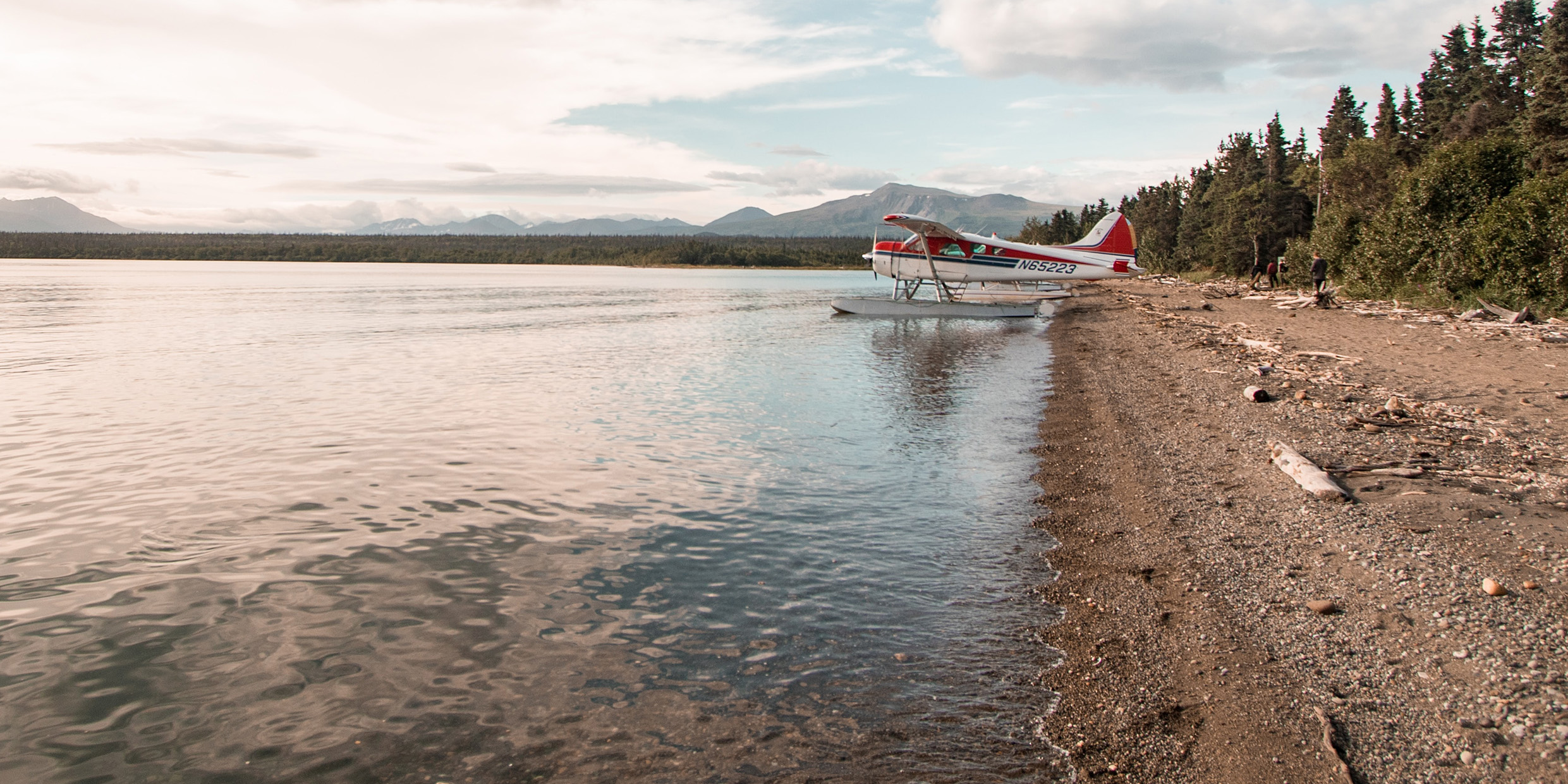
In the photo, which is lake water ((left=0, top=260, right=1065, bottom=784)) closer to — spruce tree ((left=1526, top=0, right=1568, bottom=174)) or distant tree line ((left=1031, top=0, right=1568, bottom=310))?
distant tree line ((left=1031, top=0, right=1568, bottom=310))

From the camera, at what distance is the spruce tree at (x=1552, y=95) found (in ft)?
103

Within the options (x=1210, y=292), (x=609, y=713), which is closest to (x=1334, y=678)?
(x=609, y=713)

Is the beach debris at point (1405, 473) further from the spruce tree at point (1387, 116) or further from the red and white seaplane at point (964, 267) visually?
the spruce tree at point (1387, 116)

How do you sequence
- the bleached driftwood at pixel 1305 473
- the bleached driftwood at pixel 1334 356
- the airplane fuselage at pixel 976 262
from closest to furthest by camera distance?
the bleached driftwood at pixel 1305 473 → the bleached driftwood at pixel 1334 356 → the airplane fuselage at pixel 976 262

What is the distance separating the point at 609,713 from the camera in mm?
3994

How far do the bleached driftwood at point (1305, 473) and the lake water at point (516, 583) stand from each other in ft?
7.84

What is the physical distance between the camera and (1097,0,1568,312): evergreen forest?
2014 cm

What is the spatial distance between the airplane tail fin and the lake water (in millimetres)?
24204

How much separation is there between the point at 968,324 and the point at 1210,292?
754 inches

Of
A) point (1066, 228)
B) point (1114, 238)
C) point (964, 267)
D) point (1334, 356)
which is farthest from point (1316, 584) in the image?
point (1066, 228)

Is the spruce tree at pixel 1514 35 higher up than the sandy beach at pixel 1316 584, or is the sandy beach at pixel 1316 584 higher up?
the spruce tree at pixel 1514 35

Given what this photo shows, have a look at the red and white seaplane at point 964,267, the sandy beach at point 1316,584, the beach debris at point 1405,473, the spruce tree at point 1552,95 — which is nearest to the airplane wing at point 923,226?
the red and white seaplane at point 964,267

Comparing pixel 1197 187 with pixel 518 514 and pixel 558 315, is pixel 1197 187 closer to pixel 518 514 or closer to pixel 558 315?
pixel 558 315

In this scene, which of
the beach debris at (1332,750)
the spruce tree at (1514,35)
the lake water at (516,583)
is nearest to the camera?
the beach debris at (1332,750)
